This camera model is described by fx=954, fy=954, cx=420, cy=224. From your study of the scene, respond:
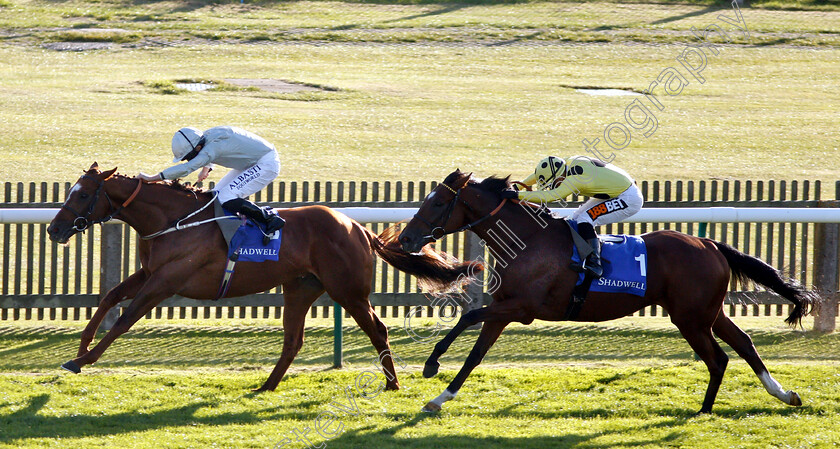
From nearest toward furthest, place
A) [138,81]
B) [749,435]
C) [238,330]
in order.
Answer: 1. [749,435]
2. [238,330]
3. [138,81]

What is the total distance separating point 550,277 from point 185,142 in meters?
2.67

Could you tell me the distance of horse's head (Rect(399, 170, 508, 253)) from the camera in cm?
631

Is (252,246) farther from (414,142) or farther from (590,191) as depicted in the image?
(414,142)

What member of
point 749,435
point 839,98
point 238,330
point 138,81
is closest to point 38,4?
point 138,81

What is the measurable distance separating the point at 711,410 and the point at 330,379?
2.65 m

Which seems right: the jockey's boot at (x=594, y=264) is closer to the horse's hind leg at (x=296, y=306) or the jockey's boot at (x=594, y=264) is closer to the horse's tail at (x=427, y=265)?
the horse's tail at (x=427, y=265)

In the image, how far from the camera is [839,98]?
2155cm

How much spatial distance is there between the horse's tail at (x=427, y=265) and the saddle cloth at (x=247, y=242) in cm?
78

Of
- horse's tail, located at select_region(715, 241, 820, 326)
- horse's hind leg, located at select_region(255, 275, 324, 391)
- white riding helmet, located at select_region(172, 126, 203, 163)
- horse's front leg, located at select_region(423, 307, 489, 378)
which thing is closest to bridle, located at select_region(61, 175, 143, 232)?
white riding helmet, located at select_region(172, 126, 203, 163)

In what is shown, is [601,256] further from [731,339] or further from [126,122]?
[126,122]

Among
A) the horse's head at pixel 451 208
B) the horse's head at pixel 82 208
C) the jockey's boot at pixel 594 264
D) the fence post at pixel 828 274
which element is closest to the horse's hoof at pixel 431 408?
the horse's head at pixel 451 208

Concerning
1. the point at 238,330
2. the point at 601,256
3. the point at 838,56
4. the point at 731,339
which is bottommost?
the point at 238,330

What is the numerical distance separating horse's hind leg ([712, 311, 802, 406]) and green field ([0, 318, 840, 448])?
0.08m

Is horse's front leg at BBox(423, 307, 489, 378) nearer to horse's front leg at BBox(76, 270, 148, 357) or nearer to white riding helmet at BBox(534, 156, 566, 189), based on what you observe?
white riding helmet at BBox(534, 156, 566, 189)
